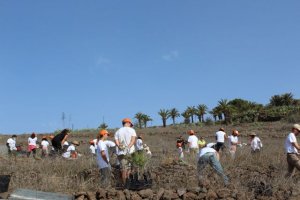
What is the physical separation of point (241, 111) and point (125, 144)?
→ 66.2m

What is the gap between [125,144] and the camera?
1280 cm

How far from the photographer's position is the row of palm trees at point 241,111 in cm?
6628

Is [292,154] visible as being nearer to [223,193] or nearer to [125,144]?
[223,193]

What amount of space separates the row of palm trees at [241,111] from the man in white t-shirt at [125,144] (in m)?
53.8

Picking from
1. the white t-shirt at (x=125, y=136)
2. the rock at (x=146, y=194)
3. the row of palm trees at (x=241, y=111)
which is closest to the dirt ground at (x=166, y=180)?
the rock at (x=146, y=194)

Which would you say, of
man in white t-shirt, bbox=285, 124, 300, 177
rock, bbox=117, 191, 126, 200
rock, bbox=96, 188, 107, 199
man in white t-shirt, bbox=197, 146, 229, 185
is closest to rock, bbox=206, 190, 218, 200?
man in white t-shirt, bbox=197, 146, 229, 185

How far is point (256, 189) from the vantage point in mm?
11758

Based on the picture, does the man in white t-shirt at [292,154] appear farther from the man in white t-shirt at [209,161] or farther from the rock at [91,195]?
the rock at [91,195]

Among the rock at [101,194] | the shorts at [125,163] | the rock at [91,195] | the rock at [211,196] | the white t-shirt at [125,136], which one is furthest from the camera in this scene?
the white t-shirt at [125,136]

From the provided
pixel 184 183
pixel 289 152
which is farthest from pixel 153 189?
pixel 289 152

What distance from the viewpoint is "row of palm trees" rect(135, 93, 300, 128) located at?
66275 millimetres

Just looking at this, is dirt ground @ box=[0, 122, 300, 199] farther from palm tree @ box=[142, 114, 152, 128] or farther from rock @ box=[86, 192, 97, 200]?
palm tree @ box=[142, 114, 152, 128]

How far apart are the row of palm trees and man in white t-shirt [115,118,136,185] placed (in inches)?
2119

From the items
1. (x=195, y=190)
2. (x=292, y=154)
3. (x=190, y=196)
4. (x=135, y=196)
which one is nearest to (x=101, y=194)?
(x=135, y=196)
